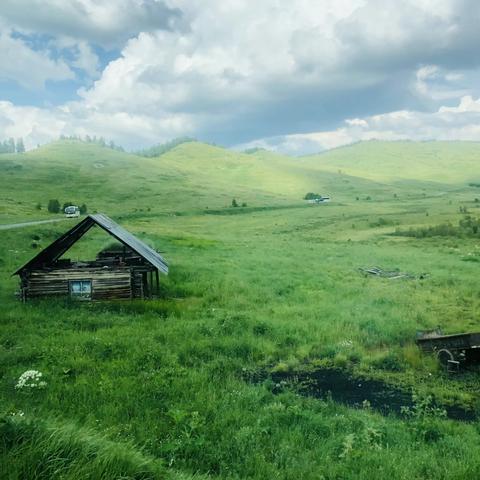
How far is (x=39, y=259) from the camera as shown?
22188 mm

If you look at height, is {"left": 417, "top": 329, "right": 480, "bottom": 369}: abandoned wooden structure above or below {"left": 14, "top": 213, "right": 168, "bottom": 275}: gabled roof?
below

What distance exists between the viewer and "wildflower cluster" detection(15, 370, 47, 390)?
11727mm

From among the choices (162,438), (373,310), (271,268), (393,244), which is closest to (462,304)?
(373,310)

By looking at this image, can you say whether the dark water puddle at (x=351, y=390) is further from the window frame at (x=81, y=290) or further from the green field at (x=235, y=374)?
the window frame at (x=81, y=290)

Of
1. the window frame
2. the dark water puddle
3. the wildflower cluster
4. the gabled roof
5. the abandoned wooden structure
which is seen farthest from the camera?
the window frame

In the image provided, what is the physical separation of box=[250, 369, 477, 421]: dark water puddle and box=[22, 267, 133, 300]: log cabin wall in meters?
10.4

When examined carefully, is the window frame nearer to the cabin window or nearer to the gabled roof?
the cabin window

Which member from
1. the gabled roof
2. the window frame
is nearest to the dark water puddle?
the gabled roof

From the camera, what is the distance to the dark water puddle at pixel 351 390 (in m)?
12.5

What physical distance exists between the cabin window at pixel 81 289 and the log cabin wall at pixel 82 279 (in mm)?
114

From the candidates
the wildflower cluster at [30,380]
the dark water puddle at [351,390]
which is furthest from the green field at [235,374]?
the dark water puddle at [351,390]

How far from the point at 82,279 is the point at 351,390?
46.5 ft

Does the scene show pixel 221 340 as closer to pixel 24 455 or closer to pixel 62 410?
pixel 62 410

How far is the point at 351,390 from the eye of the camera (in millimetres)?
13891
